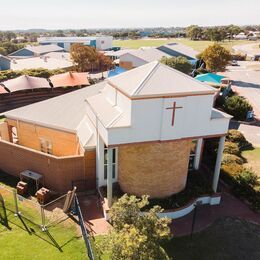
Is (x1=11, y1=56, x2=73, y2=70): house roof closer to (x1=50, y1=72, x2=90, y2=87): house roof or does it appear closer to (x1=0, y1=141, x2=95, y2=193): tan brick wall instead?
(x1=50, y1=72, x2=90, y2=87): house roof

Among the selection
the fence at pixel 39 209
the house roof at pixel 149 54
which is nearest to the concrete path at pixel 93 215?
the fence at pixel 39 209

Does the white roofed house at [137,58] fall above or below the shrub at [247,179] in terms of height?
above

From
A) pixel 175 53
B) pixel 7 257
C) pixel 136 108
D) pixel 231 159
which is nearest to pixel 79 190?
pixel 7 257

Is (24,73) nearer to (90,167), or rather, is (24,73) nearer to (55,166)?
(55,166)

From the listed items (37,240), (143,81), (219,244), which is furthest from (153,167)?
(37,240)

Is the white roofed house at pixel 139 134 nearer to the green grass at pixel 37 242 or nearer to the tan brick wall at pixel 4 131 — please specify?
the green grass at pixel 37 242
